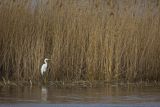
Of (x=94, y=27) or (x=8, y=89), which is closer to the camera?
(x=8, y=89)

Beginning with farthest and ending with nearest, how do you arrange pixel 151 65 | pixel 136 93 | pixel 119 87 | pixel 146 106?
pixel 151 65 → pixel 119 87 → pixel 136 93 → pixel 146 106

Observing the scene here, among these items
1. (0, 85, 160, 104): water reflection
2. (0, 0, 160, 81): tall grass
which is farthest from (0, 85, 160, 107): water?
(0, 0, 160, 81): tall grass

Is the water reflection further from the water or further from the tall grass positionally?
the tall grass

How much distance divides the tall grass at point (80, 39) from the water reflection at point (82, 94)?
0.77 metres

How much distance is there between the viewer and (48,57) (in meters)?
14.2

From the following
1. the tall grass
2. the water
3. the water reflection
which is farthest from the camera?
the tall grass

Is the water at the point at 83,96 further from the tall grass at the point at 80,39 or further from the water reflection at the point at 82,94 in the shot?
the tall grass at the point at 80,39

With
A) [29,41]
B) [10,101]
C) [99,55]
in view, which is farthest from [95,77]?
[10,101]

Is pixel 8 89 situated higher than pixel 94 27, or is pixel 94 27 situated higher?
pixel 94 27

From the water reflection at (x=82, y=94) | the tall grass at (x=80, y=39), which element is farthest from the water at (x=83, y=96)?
the tall grass at (x=80, y=39)

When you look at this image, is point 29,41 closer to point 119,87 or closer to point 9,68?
point 9,68

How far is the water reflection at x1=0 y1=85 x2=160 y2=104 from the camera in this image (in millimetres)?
10844

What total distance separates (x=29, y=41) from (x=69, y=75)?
1.18 metres

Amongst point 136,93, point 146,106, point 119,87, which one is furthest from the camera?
point 119,87
